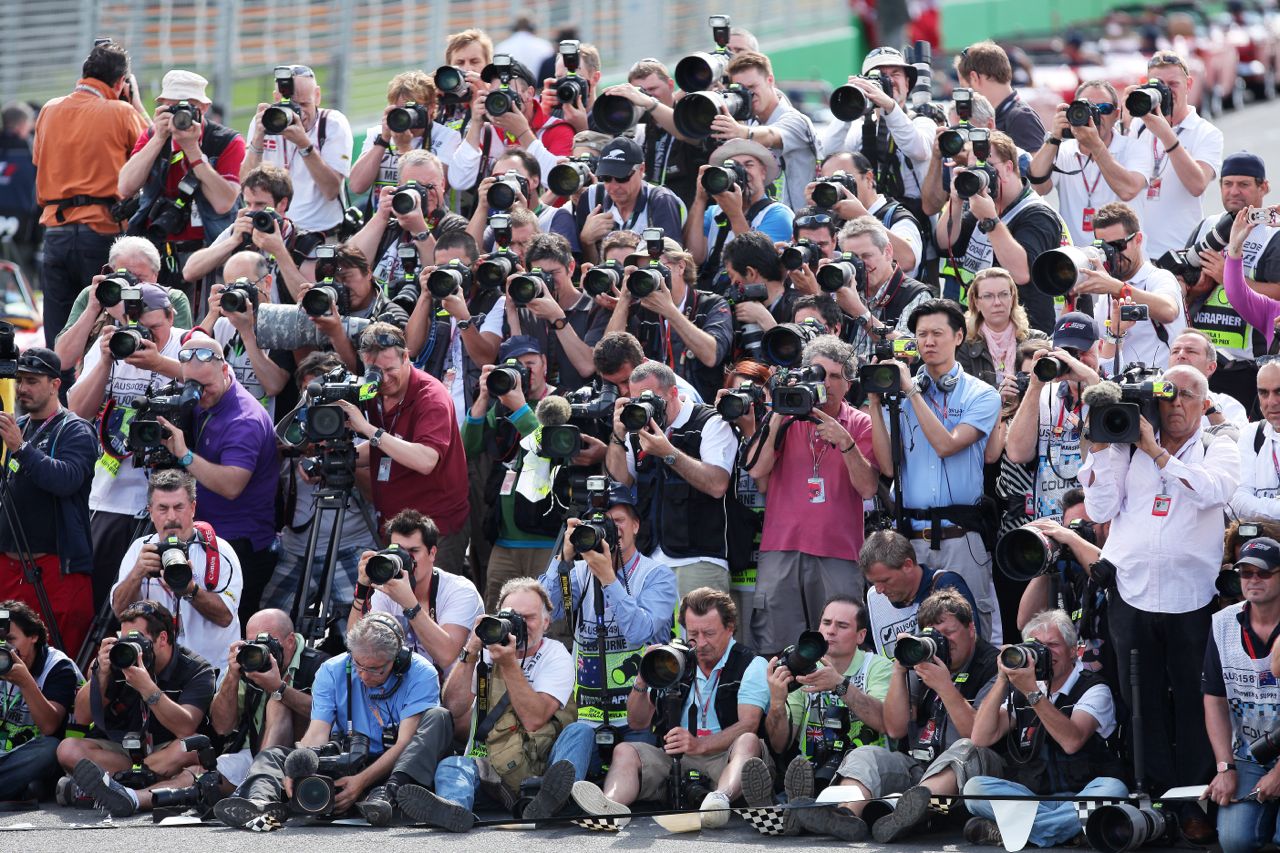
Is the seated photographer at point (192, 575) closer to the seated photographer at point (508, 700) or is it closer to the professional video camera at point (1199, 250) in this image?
the seated photographer at point (508, 700)

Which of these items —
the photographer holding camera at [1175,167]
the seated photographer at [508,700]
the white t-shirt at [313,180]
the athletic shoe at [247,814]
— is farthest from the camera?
the white t-shirt at [313,180]

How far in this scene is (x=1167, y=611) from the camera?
8555 millimetres

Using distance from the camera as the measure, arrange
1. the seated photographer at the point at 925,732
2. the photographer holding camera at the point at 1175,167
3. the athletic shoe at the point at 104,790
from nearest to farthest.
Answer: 1. the seated photographer at the point at 925,732
2. the athletic shoe at the point at 104,790
3. the photographer holding camera at the point at 1175,167

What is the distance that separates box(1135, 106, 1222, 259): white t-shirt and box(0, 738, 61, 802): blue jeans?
6.51m

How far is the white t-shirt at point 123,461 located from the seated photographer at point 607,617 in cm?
229

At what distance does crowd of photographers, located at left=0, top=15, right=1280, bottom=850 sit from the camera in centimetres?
864

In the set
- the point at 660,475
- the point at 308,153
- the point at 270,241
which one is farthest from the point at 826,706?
the point at 308,153

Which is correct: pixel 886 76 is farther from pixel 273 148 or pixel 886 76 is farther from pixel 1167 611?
pixel 1167 611

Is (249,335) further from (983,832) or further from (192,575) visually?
(983,832)

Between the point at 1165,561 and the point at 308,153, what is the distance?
562 cm

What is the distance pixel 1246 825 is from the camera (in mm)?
8039

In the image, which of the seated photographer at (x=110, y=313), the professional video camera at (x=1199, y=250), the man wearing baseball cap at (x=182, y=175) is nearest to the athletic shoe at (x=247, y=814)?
the seated photographer at (x=110, y=313)

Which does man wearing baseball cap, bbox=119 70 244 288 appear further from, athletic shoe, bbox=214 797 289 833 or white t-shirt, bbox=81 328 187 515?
athletic shoe, bbox=214 797 289 833

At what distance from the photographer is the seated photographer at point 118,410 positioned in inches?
414
